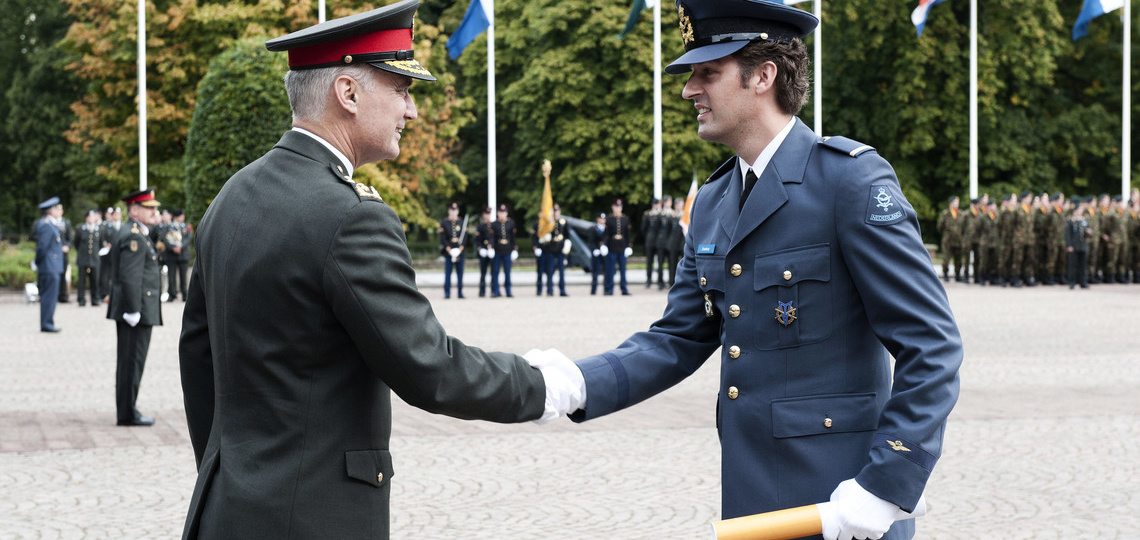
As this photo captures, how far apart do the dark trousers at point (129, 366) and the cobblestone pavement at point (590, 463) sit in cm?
19

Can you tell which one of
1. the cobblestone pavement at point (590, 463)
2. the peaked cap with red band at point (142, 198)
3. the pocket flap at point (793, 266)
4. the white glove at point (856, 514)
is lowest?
the cobblestone pavement at point (590, 463)

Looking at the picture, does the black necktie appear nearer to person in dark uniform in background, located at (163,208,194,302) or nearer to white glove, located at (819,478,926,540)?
white glove, located at (819,478,926,540)

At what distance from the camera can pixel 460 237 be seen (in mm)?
27266

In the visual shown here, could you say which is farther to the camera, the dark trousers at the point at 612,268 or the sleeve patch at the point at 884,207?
the dark trousers at the point at 612,268

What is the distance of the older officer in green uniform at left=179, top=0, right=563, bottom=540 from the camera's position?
2723mm

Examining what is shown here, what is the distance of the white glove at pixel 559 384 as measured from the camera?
10.8 ft

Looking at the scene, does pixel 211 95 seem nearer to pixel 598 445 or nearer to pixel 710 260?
pixel 598 445

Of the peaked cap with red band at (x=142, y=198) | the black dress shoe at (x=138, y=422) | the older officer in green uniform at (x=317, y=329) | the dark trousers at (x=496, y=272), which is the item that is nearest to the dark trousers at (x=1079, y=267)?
the dark trousers at (x=496, y=272)

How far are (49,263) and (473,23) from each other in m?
12.5

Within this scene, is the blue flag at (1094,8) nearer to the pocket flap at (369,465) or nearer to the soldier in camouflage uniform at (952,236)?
the soldier in camouflage uniform at (952,236)

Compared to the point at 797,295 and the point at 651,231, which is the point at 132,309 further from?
the point at 651,231

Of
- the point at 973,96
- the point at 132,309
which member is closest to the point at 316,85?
the point at 132,309

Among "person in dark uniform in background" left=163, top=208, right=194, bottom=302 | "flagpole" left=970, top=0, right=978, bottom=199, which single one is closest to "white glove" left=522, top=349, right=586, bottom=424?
"person in dark uniform in background" left=163, top=208, right=194, bottom=302

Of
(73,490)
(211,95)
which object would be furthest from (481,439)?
(211,95)
